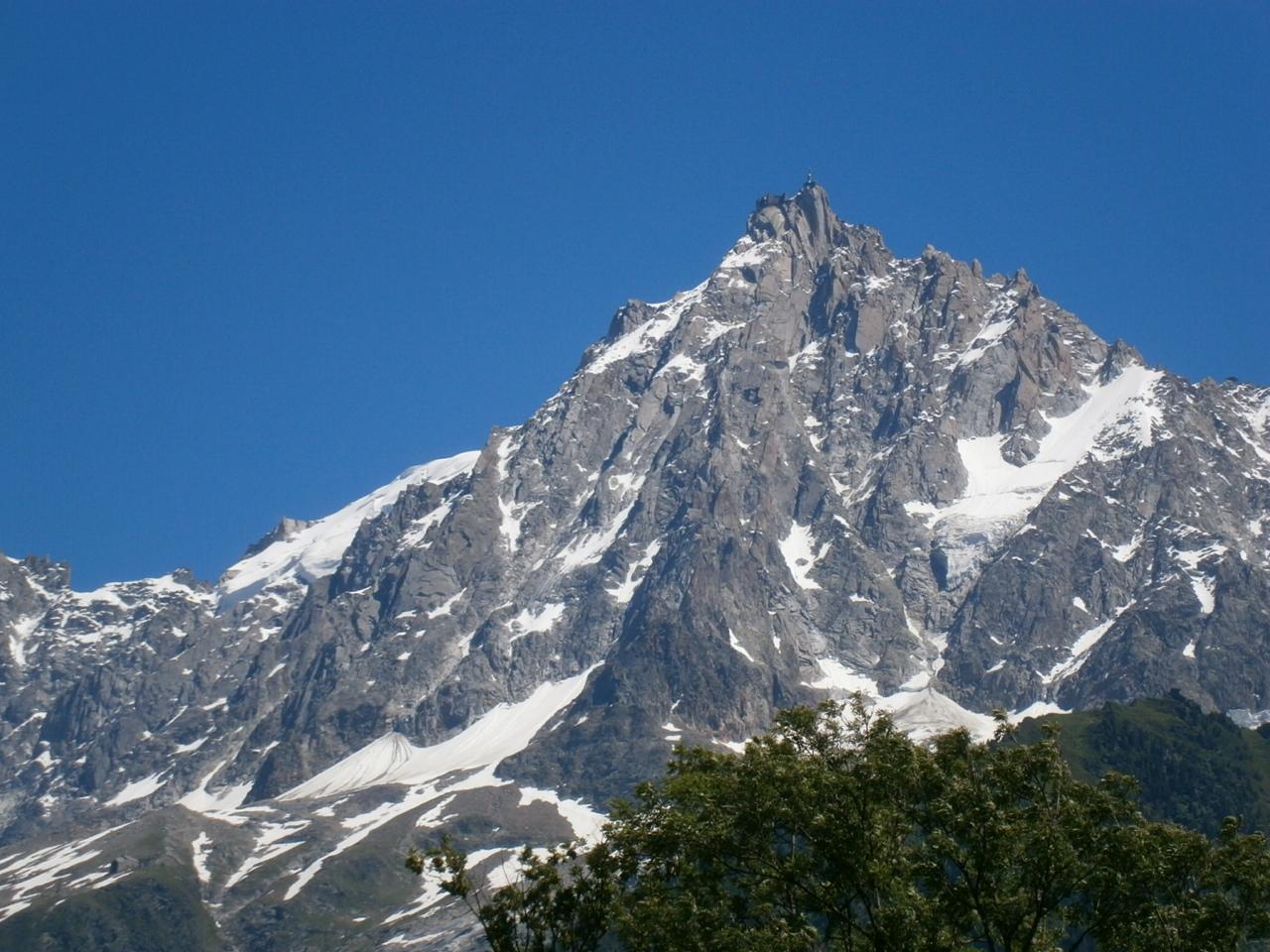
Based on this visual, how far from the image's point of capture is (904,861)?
6569 centimetres

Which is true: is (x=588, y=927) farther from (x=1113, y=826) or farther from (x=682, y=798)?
(x=1113, y=826)

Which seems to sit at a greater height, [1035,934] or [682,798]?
[682,798]

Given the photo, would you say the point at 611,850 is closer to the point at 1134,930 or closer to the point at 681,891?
the point at 681,891

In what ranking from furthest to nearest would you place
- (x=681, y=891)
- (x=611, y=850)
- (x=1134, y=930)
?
(x=611, y=850), (x=681, y=891), (x=1134, y=930)

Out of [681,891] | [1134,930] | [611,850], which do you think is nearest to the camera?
[1134,930]

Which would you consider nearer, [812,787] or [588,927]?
[812,787]

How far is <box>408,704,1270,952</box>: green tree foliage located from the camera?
6525cm

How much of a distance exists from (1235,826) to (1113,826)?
541cm

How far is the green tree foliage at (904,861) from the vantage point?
65.2 m

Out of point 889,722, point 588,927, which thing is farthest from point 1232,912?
point 588,927

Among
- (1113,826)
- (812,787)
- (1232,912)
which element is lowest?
(1232,912)

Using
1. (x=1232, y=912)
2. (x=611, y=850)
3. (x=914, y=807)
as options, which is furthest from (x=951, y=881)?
(x=611, y=850)

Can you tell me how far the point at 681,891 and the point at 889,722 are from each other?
1048 cm

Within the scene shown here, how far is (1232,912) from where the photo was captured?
2650 inches
